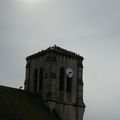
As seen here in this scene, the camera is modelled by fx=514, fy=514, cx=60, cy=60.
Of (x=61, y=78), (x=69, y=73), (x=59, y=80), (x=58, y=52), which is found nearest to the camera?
(x=59, y=80)

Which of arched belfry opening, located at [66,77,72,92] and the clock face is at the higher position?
the clock face

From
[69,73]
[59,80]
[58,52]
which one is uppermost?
[58,52]

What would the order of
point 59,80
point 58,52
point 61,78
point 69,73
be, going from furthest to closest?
1. point 69,73
2. point 61,78
3. point 58,52
4. point 59,80

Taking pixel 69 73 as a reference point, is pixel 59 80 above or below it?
below

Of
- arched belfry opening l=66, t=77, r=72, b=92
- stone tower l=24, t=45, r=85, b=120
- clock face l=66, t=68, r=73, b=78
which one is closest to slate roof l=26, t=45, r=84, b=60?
stone tower l=24, t=45, r=85, b=120

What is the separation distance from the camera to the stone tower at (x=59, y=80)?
56844mm

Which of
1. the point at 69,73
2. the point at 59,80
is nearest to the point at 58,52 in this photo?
the point at 69,73

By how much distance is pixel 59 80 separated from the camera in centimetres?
5809

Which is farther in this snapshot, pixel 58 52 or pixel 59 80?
pixel 58 52

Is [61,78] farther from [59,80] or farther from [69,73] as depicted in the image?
[69,73]

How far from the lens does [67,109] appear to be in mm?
57375

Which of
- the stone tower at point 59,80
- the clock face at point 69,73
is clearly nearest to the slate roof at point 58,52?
the stone tower at point 59,80

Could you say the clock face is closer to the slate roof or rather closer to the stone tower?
the stone tower

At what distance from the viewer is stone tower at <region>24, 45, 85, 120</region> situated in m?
56.8
